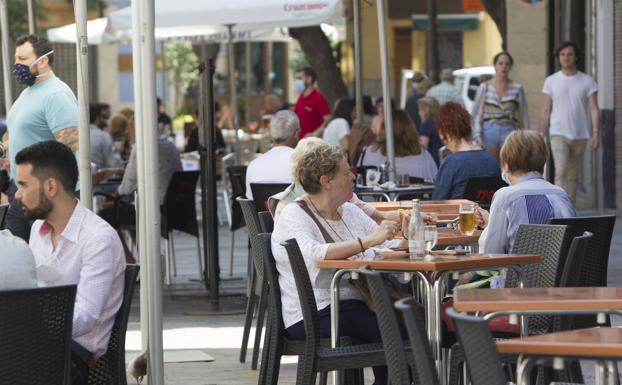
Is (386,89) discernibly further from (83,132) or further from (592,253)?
(592,253)

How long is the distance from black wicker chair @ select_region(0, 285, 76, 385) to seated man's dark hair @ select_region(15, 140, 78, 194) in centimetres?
97

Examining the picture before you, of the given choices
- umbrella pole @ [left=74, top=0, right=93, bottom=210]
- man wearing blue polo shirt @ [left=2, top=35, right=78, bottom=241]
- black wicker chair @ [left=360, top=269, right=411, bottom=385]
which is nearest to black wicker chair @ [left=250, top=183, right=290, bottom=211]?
man wearing blue polo shirt @ [left=2, top=35, right=78, bottom=241]

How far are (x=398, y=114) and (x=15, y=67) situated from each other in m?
4.06

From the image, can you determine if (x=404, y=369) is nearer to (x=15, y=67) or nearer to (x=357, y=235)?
(x=357, y=235)

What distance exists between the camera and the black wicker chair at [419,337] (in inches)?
181

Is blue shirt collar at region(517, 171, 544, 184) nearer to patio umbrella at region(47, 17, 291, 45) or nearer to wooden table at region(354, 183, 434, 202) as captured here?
wooden table at region(354, 183, 434, 202)

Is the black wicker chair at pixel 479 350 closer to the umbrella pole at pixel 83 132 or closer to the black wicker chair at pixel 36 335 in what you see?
the black wicker chair at pixel 36 335

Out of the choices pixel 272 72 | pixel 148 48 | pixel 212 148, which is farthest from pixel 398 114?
A: pixel 272 72

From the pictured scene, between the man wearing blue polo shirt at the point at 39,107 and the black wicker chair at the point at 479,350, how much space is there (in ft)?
17.9

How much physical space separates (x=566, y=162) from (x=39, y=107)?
8.99 m

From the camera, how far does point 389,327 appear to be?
5.46 m

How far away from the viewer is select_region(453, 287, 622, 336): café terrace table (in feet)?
17.3

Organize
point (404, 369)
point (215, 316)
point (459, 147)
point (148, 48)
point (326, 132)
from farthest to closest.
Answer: point (326, 132) < point (215, 316) < point (459, 147) < point (148, 48) < point (404, 369)

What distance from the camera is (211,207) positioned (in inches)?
482
